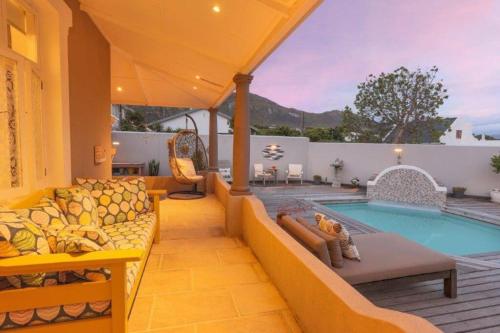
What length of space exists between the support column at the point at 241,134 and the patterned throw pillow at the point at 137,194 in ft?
4.03

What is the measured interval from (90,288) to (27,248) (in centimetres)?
38

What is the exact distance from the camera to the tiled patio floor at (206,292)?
189 cm

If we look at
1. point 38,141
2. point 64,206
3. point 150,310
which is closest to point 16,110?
point 38,141

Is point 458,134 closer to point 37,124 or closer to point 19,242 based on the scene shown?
point 37,124

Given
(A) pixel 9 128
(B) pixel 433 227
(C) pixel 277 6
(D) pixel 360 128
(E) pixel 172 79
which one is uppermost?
(D) pixel 360 128

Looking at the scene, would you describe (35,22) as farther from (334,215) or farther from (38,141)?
(334,215)

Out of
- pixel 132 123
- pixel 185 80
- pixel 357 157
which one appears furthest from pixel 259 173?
pixel 132 123

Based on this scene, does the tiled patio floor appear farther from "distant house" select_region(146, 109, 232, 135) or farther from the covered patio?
"distant house" select_region(146, 109, 232, 135)

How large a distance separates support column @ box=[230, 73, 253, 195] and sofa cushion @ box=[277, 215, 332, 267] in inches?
46.4

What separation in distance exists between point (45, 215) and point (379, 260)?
9.44 ft

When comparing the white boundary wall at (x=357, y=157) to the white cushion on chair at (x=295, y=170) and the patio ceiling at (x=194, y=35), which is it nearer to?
the white cushion on chair at (x=295, y=170)

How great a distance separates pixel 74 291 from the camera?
1354 mm

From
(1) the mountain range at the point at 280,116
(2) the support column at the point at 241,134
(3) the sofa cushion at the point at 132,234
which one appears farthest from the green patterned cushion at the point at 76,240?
(1) the mountain range at the point at 280,116

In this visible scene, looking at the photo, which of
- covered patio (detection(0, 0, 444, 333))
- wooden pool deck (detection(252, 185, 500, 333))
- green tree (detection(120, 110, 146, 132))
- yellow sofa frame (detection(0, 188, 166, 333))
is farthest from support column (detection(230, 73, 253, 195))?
green tree (detection(120, 110, 146, 132))
